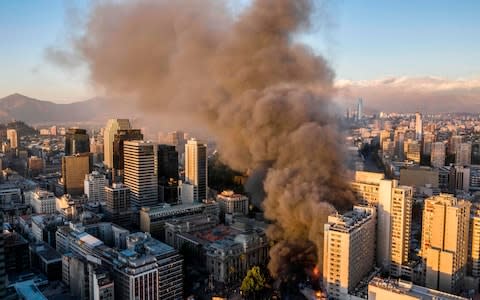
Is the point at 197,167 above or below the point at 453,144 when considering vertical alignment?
below

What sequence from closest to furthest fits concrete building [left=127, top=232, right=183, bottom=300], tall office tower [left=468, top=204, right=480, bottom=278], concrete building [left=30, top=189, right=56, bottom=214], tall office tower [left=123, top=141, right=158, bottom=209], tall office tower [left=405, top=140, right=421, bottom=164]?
concrete building [left=127, top=232, right=183, bottom=300], tall office tower [left=468, top=204, right=480, bottom=278], concrete building [left=30, top=189, right=56, bottom=214], tall office tower [left=123, top=141, right=158, bottom=209], tall office tower [left=405, top=140, right=421, bottom=164]

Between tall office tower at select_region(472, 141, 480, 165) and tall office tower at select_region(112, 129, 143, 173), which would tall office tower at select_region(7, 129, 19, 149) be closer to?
tall office tower at select_region(112, 129, 143, 173)

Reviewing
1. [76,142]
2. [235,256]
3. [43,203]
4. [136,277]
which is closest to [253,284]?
[235,256]

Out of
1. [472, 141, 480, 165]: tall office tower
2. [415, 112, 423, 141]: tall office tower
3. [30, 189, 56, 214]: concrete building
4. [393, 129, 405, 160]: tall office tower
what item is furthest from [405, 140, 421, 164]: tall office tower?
[30, 189, 56, 214]: concrete building

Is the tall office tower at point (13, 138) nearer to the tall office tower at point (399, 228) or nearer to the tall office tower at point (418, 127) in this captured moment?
the tall office tower at point (399, 228)

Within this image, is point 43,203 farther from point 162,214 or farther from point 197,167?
point 197,167

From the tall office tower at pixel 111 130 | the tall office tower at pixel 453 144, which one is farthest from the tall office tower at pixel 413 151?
the tall office tower at pixel 111 130
